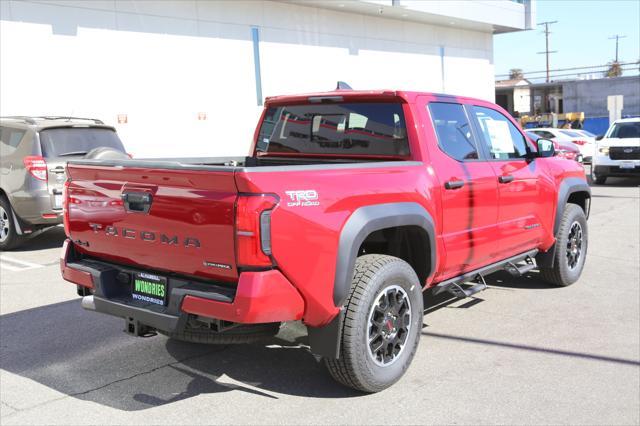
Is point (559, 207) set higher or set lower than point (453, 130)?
lower

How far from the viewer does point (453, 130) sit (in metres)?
5.16

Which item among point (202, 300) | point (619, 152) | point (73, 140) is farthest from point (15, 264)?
point (619, 152)

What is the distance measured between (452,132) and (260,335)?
2326 mm

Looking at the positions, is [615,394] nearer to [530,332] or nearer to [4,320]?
[530,332]

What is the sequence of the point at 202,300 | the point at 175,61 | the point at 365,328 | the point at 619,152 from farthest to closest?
the point at 175,61 < the point at 619,152 < the point at 365,328 < the point at 202,300

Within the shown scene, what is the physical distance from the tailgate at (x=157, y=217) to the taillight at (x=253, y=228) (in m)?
0.06

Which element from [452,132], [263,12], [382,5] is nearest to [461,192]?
[452,132]

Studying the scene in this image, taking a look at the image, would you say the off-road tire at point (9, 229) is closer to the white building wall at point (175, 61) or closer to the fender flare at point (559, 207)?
the white building wall at point (175, 61)

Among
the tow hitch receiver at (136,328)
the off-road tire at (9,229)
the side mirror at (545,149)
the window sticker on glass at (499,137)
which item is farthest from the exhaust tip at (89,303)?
the off-road tire at (9,229)

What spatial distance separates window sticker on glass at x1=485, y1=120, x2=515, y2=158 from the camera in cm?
570

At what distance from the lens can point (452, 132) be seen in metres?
5.14

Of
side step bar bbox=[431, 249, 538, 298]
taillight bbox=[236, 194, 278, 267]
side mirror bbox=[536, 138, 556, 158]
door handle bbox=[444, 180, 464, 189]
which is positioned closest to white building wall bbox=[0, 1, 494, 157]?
side mirror bbox=[536, 138, 556, 158]

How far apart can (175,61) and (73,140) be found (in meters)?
9.92

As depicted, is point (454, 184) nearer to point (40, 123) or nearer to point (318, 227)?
point (318, 227)
